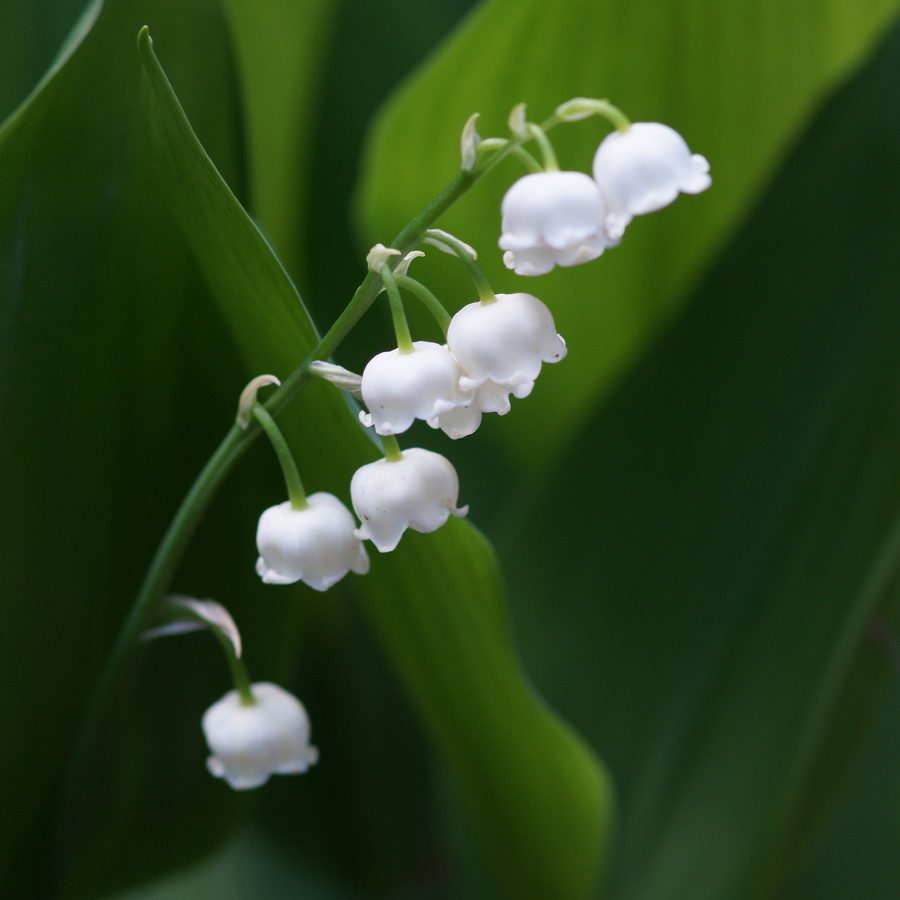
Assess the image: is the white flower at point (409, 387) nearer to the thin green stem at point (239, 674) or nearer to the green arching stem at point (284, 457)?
the green arching stem at point (284, 457)

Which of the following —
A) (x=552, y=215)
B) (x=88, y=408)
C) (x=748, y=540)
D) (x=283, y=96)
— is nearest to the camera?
(x=552, y=215)

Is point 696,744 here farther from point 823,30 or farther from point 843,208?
point 823,30

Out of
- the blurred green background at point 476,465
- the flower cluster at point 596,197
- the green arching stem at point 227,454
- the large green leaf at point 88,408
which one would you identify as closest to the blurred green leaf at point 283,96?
the blurred green background at point 476,465

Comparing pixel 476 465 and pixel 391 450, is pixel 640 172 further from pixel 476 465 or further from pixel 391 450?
pixel 476 465

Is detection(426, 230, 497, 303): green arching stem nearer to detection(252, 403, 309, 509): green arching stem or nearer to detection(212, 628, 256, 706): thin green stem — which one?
detection(252, 403, 309, 509): green arching stem

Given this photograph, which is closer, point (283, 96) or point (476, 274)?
point (476, 274)

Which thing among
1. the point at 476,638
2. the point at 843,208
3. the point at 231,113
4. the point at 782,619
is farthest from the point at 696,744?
the point at 231,113

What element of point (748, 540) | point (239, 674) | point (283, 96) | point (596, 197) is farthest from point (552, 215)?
point (283, 96)

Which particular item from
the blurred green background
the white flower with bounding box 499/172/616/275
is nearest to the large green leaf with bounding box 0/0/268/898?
the blurred green background
